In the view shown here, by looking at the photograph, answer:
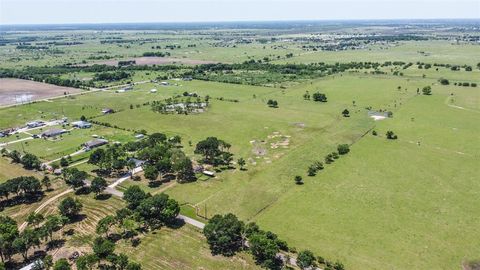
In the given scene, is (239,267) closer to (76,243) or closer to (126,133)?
(76,243)

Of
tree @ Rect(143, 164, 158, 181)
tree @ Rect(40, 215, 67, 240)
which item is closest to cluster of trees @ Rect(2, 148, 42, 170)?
tree @ Rect(143, 164, 158, 181)

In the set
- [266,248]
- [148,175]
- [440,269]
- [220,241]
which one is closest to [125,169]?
[148,175]

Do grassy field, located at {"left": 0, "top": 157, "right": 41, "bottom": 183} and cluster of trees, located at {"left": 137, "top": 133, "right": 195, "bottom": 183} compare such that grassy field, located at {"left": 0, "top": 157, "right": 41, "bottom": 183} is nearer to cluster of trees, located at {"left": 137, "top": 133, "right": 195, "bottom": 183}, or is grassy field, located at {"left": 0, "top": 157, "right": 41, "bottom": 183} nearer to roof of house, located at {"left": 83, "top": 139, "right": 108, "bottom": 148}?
roof of house, located at {"left": 83, "top": 139, "right": 108, "bottom": 148}

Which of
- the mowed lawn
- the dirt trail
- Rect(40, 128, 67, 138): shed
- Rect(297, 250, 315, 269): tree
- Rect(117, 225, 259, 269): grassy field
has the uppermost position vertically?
Rect(297, 250, 315, 269): tree

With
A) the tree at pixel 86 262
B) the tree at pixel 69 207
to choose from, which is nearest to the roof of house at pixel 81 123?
the tree at pixel 69 207

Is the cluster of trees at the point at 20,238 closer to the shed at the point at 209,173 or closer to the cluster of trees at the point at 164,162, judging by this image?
the cluster of trees at the point at 164,162

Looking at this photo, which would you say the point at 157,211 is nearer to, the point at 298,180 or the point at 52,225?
the point at 52,225
